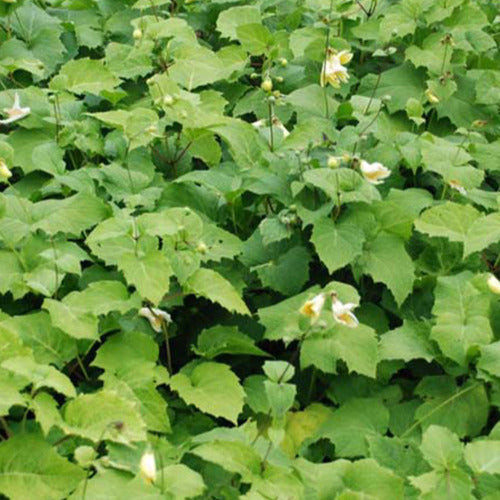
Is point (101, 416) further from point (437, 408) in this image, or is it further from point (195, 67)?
point (195, 67)

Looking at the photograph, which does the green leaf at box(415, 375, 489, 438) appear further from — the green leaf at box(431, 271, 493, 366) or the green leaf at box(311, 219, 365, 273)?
the green leaf at box(311, 219, 365, 273)

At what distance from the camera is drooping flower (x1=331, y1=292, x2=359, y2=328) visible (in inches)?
110

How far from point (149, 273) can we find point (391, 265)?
0.95m

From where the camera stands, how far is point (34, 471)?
8.24 feet

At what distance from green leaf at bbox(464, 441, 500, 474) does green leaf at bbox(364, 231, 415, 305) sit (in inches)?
29.9

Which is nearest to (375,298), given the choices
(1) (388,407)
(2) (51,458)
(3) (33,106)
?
(1) (388,407)

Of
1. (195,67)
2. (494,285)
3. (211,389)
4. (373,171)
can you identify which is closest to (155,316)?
(211,389)

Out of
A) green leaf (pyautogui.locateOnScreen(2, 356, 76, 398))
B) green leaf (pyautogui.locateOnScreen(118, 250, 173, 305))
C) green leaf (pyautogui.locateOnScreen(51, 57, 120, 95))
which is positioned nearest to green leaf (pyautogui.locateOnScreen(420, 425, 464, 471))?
green leaf (pyautogui.locateOnScreen(118, 250, 173, 305))

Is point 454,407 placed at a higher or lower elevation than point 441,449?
lower

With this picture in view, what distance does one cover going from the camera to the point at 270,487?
243 centimetres

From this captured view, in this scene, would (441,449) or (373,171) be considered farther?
(373,171)

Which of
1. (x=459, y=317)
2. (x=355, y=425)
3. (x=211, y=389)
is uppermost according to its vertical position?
(x=459, y=317)

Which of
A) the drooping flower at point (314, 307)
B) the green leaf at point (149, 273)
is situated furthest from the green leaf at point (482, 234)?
the green leaf at point (149, 273)

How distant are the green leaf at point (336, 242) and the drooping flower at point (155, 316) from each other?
0.62 metres
